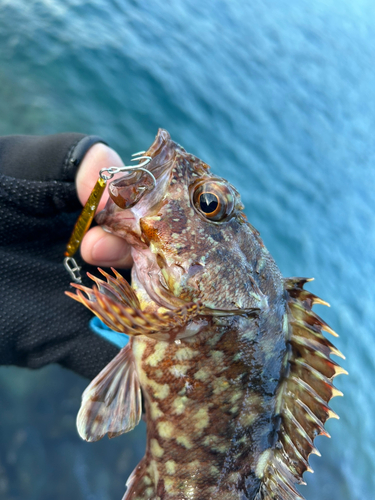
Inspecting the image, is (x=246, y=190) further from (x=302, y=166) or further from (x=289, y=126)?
(x=289, y=126)

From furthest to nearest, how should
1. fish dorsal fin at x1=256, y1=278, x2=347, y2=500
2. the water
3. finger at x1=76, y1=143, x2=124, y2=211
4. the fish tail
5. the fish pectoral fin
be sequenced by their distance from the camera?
the water
finger at x1=76, y1=143, x2=124, y2=211
the fish tail
fish dorsal fin at x1=256, y1=278, x2=347, y2=500
the fish pectoral fin

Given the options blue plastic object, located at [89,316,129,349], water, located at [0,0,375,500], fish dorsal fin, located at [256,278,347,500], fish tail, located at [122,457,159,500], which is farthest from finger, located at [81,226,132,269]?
water, located at [0,0,375,500]

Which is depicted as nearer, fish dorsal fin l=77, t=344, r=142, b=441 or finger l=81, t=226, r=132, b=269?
fish dorsal fin l=77, t=344, r=142, b=441

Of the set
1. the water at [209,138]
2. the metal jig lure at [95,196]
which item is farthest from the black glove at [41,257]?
the water at [209,138]

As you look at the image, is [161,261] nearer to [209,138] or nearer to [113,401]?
[113,401]

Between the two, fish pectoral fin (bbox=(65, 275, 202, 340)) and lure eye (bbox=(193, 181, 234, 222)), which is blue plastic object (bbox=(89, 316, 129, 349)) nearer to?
fish pectoral fin (bbox=(65, 275, 202, 340))

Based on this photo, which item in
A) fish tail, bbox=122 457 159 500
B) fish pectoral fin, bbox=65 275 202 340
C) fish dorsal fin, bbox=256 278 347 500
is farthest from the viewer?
fish tail, bbox=122 457 159 500

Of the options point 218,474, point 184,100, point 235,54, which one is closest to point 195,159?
point 218,474
